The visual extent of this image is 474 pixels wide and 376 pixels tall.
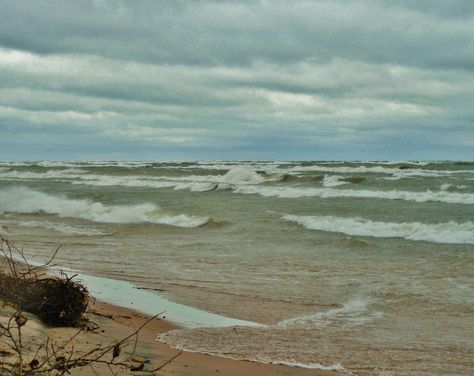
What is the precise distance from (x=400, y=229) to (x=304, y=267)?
6315 mm

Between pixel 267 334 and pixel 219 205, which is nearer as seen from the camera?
pixel 267 334

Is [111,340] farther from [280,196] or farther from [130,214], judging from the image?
[280,196]

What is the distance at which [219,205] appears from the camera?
25.5 m

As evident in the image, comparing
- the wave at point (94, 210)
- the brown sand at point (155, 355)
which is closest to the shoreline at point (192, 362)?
the brown sand at point (155, 355)

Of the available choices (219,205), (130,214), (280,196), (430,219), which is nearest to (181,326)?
(430,219)

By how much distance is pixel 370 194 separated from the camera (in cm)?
2853

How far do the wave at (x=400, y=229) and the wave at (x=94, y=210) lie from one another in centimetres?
416

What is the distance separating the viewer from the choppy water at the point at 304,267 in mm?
6180

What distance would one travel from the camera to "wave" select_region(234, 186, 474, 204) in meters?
25.1

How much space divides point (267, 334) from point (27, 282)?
2712 millimetres

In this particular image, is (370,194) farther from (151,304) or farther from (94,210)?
(151,304)

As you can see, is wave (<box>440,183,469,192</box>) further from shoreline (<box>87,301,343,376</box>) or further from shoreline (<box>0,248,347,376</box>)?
shoreline (<box>0,248,347,376</box>)

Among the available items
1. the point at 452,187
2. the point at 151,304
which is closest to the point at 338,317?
the point at 151,304

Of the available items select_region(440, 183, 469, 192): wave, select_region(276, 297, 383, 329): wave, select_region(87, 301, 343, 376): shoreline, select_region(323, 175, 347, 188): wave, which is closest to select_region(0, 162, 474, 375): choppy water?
select_region(276, 297, 383, 329): wave
